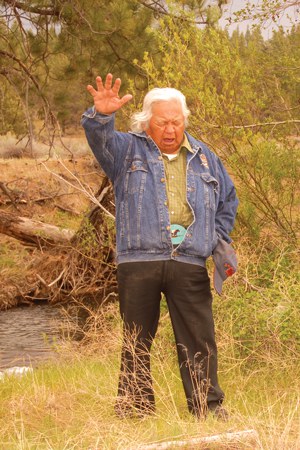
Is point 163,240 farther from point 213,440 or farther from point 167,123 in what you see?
point 213,440

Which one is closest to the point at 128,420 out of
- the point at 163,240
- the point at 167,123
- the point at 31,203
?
the point at 163,240

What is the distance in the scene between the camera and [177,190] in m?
4.52

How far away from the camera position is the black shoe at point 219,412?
4456mm

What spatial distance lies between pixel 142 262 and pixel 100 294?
8456 mm

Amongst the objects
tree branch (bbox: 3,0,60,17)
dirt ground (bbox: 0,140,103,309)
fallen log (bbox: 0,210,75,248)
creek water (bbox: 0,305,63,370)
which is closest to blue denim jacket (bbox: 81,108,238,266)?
creek water (bbox: 0,305,63,370)

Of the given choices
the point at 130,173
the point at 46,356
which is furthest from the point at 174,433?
the point at 46,356

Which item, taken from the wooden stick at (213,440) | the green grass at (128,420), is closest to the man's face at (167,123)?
the green grass at (128,420)

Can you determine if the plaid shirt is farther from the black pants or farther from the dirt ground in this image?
the dirt ground

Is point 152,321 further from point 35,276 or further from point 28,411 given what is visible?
point 35,276

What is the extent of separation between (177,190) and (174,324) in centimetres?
79

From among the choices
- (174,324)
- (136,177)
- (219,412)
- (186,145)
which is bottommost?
(219,412)

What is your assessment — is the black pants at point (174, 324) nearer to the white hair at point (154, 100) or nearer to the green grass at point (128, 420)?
the green grass at point (128, 420)

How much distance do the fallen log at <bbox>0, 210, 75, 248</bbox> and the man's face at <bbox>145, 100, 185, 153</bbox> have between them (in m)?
8.25

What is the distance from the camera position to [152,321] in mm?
4605
